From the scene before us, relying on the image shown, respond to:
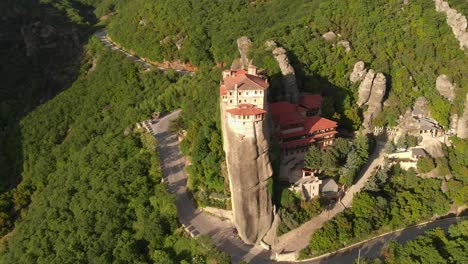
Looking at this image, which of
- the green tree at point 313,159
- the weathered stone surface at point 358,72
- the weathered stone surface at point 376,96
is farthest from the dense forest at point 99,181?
the weathered stone surface at point 376,96

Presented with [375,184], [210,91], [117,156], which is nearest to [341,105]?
[375,184]

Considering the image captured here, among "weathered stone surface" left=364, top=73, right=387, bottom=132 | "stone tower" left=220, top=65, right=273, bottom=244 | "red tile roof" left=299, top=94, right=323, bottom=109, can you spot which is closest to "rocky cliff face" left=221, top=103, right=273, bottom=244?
"stone tower" left=220, top=65, right=273, bottom=244

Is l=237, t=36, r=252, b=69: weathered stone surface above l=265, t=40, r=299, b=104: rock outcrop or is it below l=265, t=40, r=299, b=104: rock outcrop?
above

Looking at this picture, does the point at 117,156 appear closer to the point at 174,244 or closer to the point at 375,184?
the point at 174,244

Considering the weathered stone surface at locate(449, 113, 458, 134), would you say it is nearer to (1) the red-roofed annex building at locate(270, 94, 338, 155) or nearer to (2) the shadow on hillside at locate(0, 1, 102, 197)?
(1) the red-roofed annex building at locate(270, 94, 338, 155)

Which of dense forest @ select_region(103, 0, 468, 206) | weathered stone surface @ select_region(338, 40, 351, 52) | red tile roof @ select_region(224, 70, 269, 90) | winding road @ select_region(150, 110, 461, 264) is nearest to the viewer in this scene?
red tile roof @ select_region(224, 70, 269, 90)

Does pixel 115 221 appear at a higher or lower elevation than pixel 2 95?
lower
